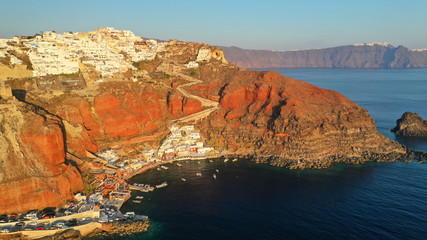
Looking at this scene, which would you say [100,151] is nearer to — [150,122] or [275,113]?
[150,122]

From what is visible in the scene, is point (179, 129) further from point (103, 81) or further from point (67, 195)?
point (67, 195)

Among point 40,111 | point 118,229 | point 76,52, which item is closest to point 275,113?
point 118,229

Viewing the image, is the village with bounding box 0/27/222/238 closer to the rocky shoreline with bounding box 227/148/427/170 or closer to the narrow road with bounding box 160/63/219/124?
the narrow road with bounding box 160/63/219/124

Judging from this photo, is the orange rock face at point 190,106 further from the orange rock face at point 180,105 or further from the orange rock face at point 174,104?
the orange rock face at point 174,104

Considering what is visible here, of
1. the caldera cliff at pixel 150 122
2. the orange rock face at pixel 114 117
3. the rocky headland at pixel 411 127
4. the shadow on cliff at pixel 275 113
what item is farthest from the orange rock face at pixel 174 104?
the rocky headland at pixel 411 127

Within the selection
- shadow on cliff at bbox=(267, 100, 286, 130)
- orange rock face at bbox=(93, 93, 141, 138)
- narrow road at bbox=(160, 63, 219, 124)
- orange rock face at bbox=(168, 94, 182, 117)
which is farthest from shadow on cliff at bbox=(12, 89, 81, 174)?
shadow on cliff at bbox=(267, 100, 286, 130)

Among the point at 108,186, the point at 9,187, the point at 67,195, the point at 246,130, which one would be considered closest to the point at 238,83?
the point at 246,130
